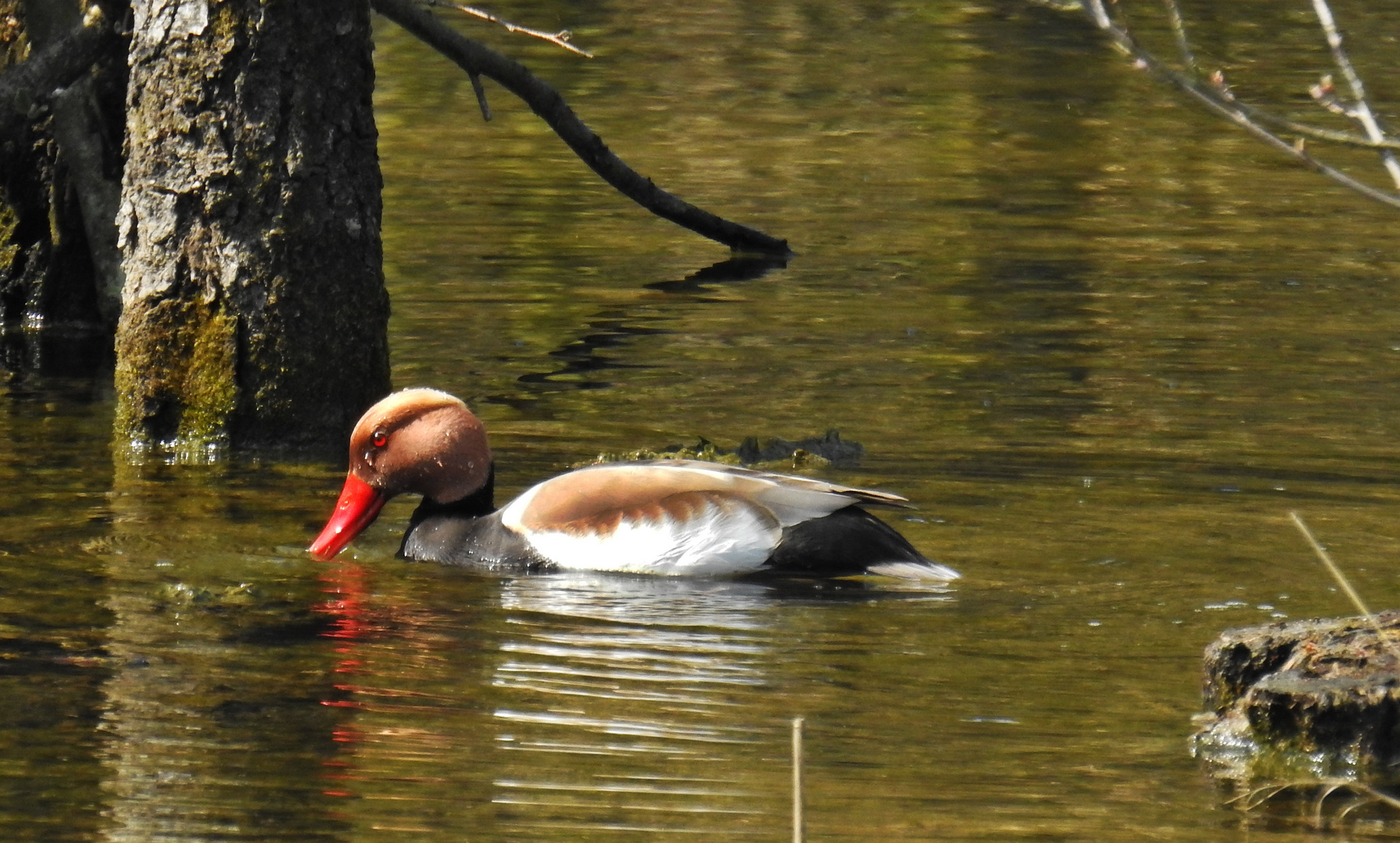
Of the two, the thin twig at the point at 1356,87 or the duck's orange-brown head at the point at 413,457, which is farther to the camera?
the duck's orange-brown head at the point at 413,457

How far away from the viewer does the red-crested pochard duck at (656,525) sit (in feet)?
24.0

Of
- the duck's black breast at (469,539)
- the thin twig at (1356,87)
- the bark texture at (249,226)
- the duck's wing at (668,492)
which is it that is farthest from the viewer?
the bark texture at (249,226)

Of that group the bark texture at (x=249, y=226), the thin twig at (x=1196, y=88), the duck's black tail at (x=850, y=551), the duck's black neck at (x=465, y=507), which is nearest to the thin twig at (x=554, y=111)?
the bark texture at (x=249, y=226)

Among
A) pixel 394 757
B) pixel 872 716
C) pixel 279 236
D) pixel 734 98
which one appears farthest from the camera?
pixel 734 98

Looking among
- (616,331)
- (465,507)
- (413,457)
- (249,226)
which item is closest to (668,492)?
(465,507)

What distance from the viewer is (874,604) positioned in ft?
23.1

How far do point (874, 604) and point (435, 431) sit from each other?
1.78m

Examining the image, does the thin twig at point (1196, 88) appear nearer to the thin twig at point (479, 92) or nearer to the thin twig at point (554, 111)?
the thin twig at point (554, 111)

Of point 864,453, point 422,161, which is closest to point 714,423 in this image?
point 864,453

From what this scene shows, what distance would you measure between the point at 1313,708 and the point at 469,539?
133 inches

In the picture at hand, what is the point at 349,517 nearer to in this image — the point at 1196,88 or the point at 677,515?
the point at 677,515

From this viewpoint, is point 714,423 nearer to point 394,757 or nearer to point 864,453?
point 864,453

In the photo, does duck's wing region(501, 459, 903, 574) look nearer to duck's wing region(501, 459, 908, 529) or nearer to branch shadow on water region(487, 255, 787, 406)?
duck's wing region(501, 459, 908, 529)

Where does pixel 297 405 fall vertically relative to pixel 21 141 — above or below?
below
